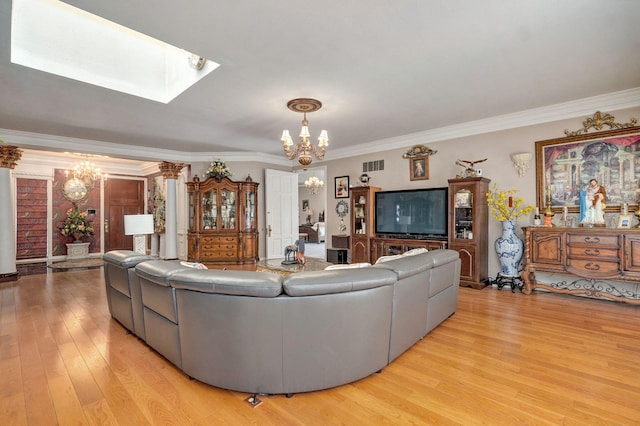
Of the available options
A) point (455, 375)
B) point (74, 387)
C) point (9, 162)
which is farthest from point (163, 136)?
point (455, 375)

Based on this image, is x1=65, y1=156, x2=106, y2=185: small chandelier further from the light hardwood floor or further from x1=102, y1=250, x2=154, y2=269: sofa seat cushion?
x1=102, y1=250, x2=154, y2=269: sofa seat cushion

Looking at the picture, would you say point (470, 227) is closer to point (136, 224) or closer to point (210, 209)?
point (136, 224)

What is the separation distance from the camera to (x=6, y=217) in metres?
5.56

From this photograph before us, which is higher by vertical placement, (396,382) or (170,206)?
(170,206)

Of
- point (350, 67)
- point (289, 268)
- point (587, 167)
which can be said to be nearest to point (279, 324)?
point (289, 268)

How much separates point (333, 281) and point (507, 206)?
397cm

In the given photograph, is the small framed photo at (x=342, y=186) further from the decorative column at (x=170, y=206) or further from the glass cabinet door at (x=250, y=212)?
the decorative column at (x=170, y=206)

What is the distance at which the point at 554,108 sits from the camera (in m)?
4.38

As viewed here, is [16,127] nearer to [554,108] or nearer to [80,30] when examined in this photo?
[80,30]

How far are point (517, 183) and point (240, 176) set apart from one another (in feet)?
19.1

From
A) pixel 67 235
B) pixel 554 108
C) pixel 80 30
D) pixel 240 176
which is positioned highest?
pixel 80 30

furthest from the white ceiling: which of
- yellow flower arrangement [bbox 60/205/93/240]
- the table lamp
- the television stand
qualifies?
yellow flower arrangement [bbox 60/205/93/240]

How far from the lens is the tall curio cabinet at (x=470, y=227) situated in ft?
15.5

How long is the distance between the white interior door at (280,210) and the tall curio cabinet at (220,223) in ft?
1.44
